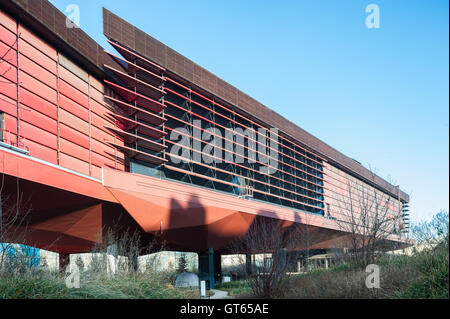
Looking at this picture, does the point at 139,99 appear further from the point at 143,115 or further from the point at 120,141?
the point at 120,141

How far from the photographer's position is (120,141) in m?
33.1

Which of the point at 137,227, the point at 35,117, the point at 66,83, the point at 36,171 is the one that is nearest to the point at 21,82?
the point at 35,117

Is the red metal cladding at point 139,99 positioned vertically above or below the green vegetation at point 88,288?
above

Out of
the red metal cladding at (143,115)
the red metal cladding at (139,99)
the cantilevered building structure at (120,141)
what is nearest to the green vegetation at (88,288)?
the cantilevered building structure at (120,141)

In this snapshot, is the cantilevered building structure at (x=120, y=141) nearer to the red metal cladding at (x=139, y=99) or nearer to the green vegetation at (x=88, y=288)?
the red metal cladding at (x=139, y=99)

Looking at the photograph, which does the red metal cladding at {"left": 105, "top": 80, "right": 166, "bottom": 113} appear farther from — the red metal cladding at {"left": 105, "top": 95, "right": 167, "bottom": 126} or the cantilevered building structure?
the red metal cladding at {"left": 105, "top": 95, "right": 167, "bottom": 126}

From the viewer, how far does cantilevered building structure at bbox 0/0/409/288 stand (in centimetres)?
2373

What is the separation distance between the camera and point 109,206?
27.7 m

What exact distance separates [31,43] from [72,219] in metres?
11.2

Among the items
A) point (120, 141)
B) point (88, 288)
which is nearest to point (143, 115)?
point (120, 141)

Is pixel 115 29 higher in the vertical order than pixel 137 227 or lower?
higher

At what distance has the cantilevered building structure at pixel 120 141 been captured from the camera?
23734mm

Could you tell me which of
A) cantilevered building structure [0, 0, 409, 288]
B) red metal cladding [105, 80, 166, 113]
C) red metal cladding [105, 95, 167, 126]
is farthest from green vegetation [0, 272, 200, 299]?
red metal cladding [105, 95, 167, 126]
